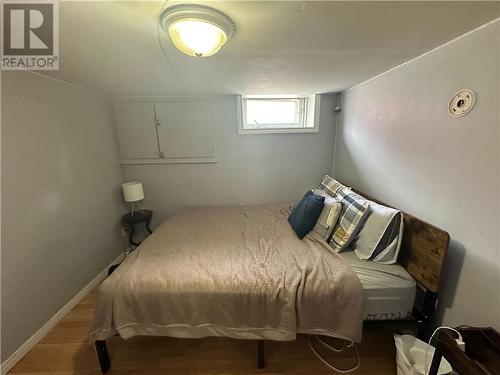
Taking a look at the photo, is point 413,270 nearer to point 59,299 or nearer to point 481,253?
point 481,253

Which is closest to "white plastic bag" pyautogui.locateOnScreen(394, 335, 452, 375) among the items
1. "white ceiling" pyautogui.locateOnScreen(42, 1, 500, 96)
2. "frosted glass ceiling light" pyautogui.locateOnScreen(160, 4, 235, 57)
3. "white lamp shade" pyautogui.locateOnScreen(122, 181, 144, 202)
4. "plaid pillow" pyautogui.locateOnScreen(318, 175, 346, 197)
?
"plaid pillow" pyautogui.locateOnScreen(318, 175, 346, 197)

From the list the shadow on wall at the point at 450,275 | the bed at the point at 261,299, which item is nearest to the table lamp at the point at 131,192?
the bed at the point at 261,299

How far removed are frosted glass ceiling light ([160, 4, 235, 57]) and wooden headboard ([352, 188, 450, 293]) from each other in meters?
1.65

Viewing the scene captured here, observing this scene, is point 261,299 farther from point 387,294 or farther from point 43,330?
point 43,330

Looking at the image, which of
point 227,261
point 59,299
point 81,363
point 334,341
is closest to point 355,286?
point 334,341

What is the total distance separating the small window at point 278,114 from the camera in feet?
9.21

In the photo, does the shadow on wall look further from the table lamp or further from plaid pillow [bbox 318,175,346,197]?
the table lamp

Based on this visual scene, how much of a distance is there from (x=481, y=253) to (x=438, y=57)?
3.95ft

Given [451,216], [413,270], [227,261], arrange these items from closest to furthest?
[451,216] < [413,270] < [227,261]

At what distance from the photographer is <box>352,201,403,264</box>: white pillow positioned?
4.81 feet

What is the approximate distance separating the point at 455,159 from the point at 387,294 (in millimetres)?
926

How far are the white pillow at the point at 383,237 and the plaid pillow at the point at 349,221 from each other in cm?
8

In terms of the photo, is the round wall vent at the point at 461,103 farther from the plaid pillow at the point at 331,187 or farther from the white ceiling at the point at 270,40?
the plaid pillow at the point at 331,187

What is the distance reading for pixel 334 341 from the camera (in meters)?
1.60
